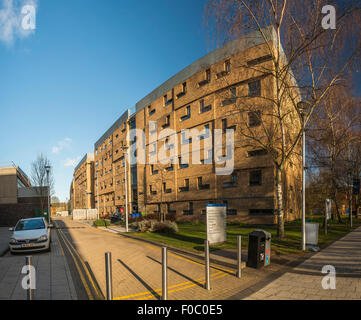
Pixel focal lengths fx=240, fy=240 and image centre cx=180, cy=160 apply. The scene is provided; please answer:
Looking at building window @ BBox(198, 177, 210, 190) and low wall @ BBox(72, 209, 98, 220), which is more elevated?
building window @ BBox(198, 177, 210, 190)

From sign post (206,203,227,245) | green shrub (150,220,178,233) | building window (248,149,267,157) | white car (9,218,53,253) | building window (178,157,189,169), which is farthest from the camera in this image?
building window (178,157,189,169)

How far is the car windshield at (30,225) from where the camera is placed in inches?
432

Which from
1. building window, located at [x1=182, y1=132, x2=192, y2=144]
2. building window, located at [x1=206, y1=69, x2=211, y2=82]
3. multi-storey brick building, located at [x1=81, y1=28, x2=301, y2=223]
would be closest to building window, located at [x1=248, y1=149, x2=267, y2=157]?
multi-storey brick building, located at [x1=81, y1=28, x2=301, y2=223]

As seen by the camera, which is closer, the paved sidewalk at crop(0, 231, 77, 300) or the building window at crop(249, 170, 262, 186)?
the paved sidewalk at crop(0, 231, 77, 300)

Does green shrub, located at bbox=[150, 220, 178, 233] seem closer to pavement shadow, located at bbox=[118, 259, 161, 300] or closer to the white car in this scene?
the white car

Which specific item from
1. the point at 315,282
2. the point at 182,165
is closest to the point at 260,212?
the point at 182,165

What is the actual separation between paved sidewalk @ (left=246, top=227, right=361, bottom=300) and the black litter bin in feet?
2.50

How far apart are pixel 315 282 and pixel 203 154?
76.1ft

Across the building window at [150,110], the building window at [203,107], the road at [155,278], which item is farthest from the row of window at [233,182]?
the road at [155,278]

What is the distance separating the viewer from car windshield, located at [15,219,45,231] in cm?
1096

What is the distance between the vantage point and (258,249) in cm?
722

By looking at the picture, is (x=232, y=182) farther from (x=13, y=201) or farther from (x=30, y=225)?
(x=13, y=201)
